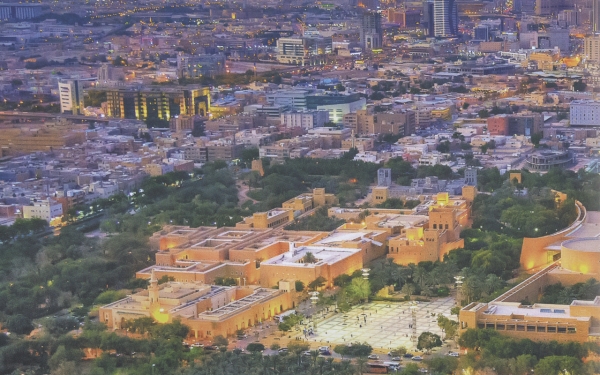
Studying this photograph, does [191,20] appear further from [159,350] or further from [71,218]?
[159,350]

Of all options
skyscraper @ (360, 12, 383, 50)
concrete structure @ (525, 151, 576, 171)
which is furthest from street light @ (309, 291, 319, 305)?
skyscraper @ (360, 12, 383, 50)

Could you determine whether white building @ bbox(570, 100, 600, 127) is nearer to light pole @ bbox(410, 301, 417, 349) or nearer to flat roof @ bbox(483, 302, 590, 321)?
light pole @ bbox(410, 301, 417, 349)

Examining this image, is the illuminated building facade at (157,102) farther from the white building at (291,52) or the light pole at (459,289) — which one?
the light pole at (459,289)

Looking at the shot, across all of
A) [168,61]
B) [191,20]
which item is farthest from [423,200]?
[191,20]

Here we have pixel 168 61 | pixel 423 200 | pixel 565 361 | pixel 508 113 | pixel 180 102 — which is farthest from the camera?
pixel 168 61

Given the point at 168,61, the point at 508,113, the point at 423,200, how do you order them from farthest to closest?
1. the point at 168,61
2. the point at 508,113
3. the point at 423,200

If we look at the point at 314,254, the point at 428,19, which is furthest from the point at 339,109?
the point at 428,19
